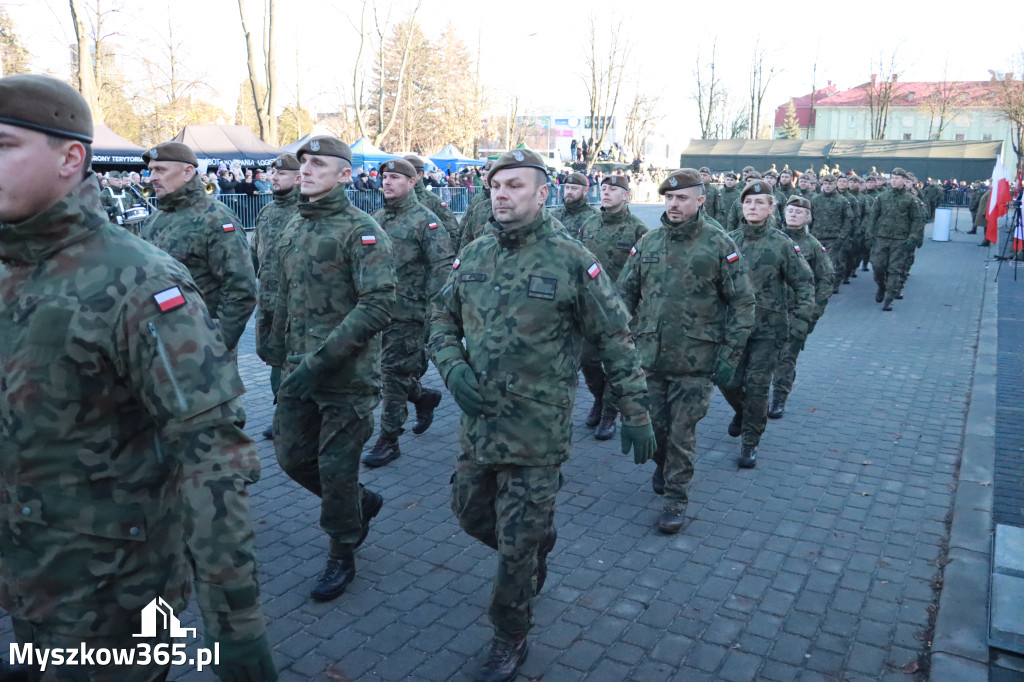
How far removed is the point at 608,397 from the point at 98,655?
5726 millimetres

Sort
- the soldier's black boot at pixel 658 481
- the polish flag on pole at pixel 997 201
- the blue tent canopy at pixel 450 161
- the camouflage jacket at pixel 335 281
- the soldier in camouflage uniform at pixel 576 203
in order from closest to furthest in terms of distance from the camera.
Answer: the camouflage jacket at pixel 335 281 < the soldier's black boot at pixel 658 481 < the soldier in camouflage uniform at pixel 576 203 < the polish flag on pole at pixel 997 201 < the blue tent canopy at pixel 450 161

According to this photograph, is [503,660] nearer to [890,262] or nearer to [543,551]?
[543,551]

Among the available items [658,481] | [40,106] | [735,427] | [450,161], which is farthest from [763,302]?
[450,161]

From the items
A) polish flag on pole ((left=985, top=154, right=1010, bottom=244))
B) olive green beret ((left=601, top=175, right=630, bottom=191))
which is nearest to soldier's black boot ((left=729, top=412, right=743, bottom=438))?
olive green beret ((left=601, top=175, right=630, bottom=191))

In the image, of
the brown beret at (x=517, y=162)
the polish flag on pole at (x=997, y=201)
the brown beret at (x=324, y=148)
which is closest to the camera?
the brown beret at (x=517, y=162)

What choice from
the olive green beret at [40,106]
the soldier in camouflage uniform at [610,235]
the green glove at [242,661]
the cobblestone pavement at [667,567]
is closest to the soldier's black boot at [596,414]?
the soldier in camouflage uniform at [610,235]

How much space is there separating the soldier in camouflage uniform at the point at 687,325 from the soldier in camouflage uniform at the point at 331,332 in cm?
216

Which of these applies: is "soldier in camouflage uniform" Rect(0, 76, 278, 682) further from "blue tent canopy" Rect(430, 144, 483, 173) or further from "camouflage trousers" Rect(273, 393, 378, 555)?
"blue tent canopy" Rect(430, 144, 483, 173)

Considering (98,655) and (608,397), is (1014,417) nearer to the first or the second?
(608,397)

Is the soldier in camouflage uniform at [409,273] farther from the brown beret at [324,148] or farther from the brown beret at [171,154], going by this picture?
the brown beret at [324,148]

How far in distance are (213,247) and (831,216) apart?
13.7 meters

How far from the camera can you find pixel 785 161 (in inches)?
2217

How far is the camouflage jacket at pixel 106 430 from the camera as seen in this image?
2129mm

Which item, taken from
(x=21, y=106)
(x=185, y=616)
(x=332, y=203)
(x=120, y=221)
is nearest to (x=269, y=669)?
(x=21, y=106)
